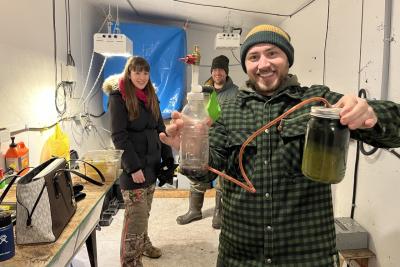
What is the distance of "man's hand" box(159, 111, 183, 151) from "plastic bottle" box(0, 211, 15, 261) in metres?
0.48

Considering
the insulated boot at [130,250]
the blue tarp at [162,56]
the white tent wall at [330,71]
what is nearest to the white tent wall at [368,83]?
the white tent wall at [330,71]

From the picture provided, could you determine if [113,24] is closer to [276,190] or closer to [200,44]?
[200,44]

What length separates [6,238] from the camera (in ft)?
2.81

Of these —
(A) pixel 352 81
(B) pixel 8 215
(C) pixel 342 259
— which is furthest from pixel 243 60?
(C) pixel 342 259

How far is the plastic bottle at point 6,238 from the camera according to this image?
2.79 ft

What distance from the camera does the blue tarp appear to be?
3658 mm

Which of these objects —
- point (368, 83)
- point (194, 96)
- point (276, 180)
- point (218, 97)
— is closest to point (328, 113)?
point (276, 180)

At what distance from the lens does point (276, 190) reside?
0.99m

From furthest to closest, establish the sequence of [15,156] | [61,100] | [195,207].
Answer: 1. [195,207]
2. [61,100]
3. [15,156]

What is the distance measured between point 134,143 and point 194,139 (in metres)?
0.99

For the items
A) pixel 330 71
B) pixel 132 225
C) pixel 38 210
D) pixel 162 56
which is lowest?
pixel 132 225

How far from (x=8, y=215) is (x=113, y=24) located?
315cm

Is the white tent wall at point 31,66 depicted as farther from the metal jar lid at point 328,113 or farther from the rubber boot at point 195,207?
the metal jar lid at point 328,113

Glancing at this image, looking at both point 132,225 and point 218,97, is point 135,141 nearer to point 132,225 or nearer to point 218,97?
point 132,225
